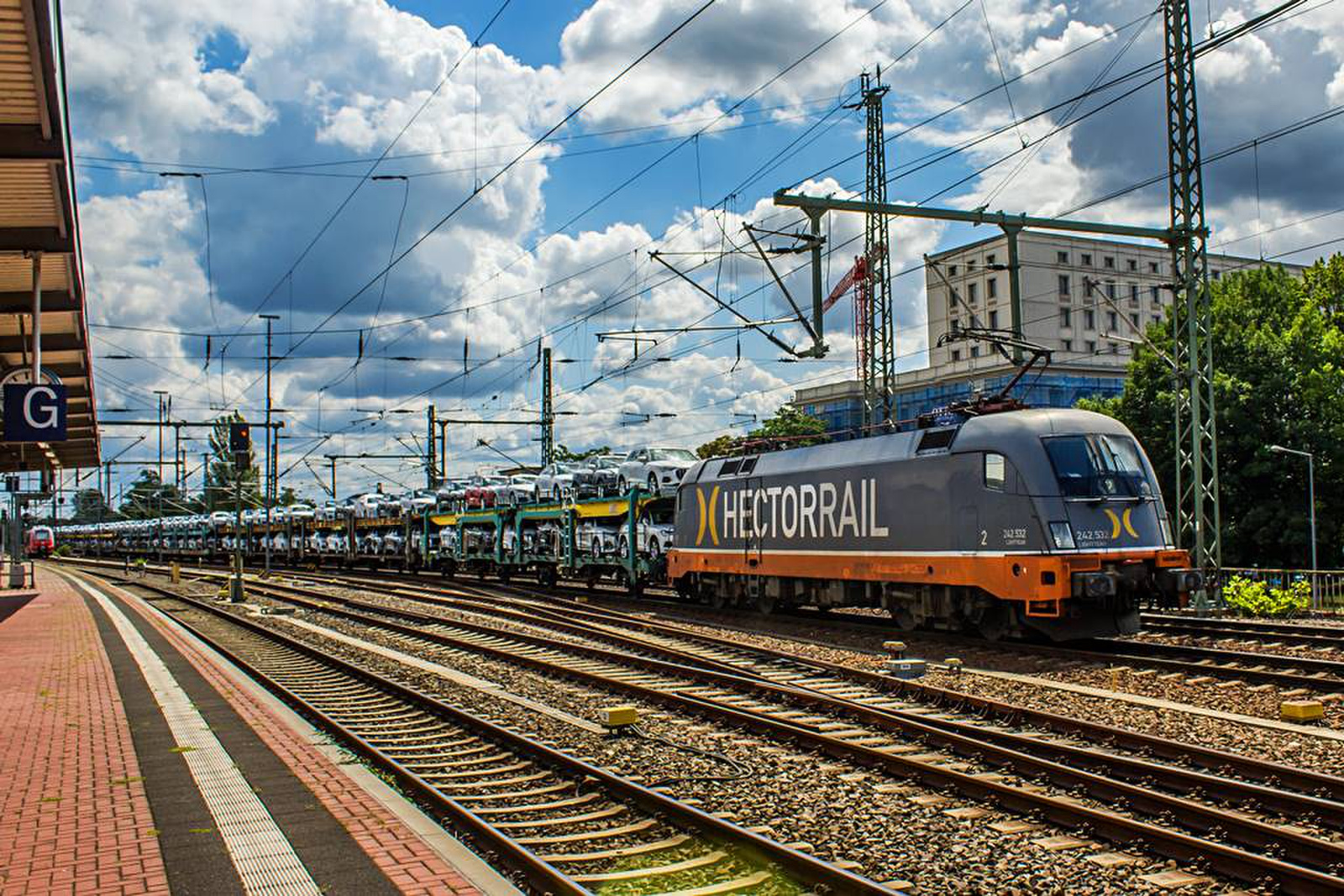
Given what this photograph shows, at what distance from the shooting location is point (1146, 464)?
18.0 meters

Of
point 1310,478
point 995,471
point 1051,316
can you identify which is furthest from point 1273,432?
point 1051,316

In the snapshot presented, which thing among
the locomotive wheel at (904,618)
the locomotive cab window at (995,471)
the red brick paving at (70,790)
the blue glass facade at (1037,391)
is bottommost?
the red brick paving at (70,790)

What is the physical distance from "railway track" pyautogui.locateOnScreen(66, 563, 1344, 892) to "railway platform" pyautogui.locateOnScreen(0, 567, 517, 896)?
400 centimetres

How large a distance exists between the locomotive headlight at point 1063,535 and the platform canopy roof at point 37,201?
14.0 meters

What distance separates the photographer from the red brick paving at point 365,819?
6.67 metres

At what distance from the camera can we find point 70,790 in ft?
29.7

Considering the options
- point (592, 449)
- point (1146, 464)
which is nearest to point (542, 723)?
point (1146, 464)

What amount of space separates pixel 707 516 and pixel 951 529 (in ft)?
30.4

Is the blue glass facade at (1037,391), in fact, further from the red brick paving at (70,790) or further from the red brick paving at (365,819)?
the red brick paving at (365,819)

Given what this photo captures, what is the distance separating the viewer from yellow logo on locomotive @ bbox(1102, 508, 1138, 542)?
672 inches

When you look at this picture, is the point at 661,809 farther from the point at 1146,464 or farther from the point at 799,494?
the point at 799,494

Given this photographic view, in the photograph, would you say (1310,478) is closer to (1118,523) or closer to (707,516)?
(707,516)

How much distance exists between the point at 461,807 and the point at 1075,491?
455 inches

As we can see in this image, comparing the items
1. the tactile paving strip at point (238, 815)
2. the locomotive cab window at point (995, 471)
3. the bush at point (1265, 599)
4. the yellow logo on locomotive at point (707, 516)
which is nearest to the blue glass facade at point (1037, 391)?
the bush at point (1265, 599)
